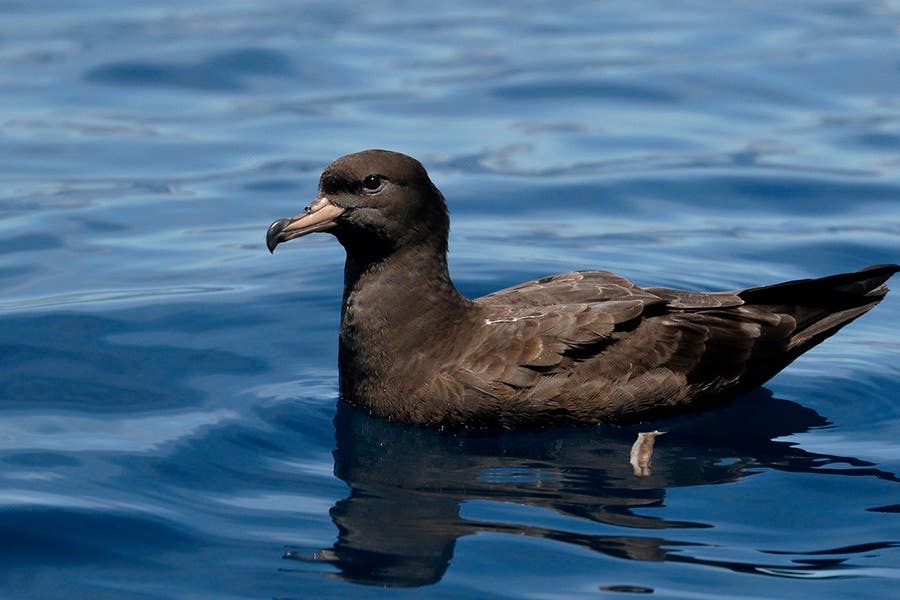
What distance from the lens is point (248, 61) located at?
52.3 feet

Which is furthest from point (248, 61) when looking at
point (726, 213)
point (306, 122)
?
point (726, 213)

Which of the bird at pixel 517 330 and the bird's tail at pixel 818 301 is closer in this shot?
the bird at pixel 517 330

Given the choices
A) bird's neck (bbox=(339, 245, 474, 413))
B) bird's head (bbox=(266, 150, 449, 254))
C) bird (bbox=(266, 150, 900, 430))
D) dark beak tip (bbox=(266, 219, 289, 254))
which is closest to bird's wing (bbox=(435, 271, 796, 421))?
bird (bbox=(266, 150, 900, 430))

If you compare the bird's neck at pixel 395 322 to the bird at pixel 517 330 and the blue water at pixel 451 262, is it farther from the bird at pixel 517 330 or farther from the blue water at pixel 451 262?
the blue water at pixel 451 262

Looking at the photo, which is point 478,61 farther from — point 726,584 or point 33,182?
point 726,584

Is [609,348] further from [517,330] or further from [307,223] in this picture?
[307,223]

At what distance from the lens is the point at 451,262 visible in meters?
10.8

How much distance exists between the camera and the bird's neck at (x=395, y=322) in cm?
785

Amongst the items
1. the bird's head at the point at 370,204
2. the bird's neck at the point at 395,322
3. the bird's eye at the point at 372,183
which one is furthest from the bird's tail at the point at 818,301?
the bird's eye at the point at 372,183

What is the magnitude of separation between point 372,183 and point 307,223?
A: 1.26 feet

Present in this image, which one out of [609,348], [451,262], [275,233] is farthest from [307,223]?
[451,262]

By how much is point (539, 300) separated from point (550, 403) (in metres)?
0.68

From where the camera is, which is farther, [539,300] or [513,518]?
[539,300]

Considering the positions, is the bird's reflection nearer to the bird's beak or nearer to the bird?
the bird
